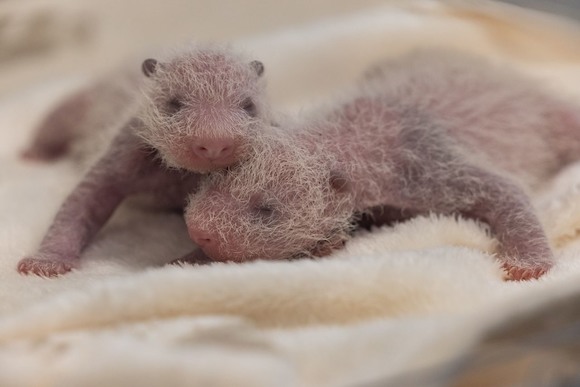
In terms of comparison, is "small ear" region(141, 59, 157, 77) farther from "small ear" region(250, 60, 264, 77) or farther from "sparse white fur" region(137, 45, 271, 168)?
"small ear" region(250, 60, 264, 77)

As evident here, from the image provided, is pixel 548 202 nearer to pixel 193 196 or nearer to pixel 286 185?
pixel 286 185

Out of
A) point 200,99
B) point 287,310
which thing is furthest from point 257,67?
point 287,310

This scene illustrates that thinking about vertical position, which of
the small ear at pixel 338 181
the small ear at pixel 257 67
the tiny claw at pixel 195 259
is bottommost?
the tiny claw at pixel 195 259

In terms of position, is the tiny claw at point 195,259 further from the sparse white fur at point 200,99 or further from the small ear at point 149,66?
the small ear at point 149,66

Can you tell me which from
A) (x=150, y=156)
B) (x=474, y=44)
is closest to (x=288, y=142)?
(x=150, y=156)

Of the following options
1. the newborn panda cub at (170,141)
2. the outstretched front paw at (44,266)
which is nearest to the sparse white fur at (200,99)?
the newborn panda cub at (170,141)

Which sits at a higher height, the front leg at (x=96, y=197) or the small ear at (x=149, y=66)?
the small ear at (x=149, y=66)
